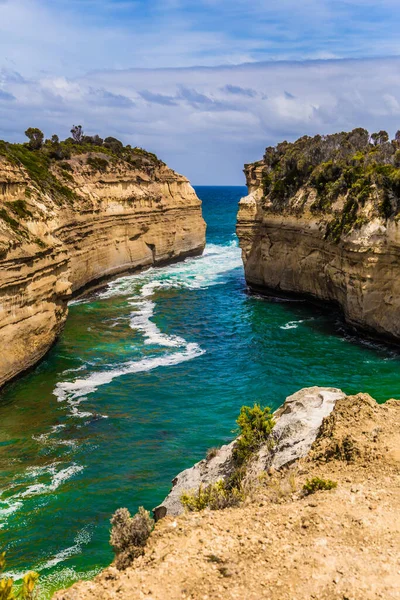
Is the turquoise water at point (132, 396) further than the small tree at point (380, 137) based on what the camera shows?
No

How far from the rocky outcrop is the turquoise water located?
12.0 feet

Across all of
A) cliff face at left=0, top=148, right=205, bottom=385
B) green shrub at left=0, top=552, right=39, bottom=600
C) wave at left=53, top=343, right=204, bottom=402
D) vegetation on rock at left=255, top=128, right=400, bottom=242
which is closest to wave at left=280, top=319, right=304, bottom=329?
vegetation on rock at left=255, top=128, right=400, bottom=242

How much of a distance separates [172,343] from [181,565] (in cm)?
2747

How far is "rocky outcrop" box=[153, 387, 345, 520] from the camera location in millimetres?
13559

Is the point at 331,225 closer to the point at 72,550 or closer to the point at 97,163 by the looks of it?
the point at 72,550

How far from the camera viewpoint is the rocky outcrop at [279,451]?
44.5 ft

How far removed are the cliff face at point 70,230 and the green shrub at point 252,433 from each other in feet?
52.9

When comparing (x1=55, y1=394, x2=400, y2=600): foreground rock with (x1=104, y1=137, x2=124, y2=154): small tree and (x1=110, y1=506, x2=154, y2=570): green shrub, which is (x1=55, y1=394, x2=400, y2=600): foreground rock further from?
(x1=104, y1=137, x2=124, y2=154): small tree

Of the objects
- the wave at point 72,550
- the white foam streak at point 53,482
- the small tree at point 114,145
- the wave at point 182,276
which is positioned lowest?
the wave at point 72,550

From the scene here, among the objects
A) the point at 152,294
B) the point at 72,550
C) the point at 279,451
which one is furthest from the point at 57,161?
the point at 279,451

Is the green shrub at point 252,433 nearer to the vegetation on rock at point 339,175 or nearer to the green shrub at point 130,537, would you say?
the green shrub at point 130,537

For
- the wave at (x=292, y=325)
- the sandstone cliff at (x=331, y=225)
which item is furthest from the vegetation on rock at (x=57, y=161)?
the wave at (x=292, y=325)

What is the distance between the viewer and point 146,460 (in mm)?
21656

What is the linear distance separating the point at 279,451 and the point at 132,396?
14.8 meters
